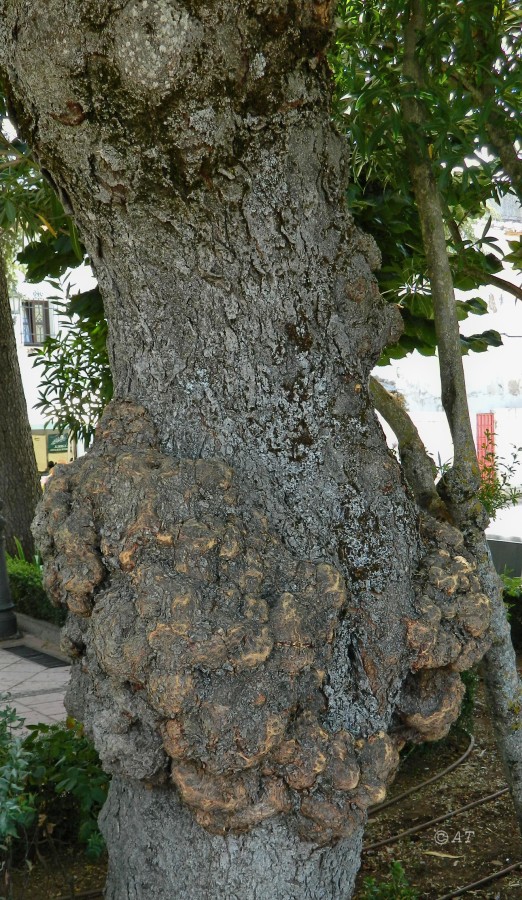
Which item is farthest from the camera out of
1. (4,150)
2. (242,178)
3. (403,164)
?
(4,150)

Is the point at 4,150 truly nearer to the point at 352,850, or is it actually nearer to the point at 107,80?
the point at 107,80

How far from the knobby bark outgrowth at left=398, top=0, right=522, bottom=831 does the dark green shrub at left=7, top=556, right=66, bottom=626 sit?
5.65m

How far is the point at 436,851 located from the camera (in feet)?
11.0

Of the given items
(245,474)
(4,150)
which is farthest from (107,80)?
(4,150)

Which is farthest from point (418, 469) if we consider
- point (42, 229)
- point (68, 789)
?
point (42, 229)

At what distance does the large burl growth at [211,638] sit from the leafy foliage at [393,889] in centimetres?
78

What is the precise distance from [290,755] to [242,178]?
4.82 ft

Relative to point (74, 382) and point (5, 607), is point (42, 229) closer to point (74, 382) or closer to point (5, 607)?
point (74, 382)

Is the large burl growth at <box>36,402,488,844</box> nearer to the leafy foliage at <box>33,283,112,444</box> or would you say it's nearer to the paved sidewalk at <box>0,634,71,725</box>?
the paved sidewalk at <box>0,634,71,725</box>

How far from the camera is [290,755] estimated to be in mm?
2090

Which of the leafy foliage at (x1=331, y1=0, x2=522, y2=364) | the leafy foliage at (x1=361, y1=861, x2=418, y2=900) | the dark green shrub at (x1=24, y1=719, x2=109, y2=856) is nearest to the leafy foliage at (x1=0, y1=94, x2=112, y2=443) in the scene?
the leafy foliage at (x1=331, y1=0, x2=522, y2=364)

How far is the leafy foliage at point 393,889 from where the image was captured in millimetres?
2783

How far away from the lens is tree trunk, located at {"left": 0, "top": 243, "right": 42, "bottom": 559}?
8.57m

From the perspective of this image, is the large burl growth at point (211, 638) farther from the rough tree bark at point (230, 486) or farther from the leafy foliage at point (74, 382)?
the leafy foliage at point (74, 382)
